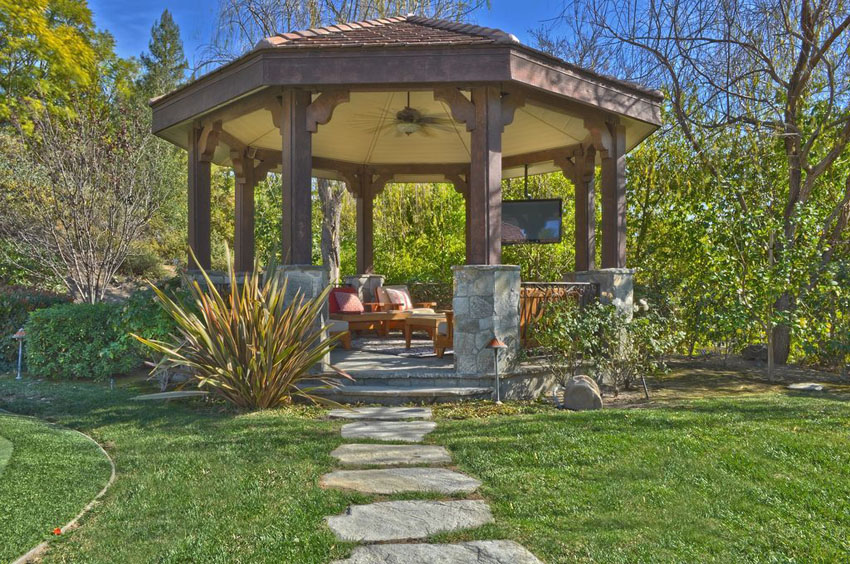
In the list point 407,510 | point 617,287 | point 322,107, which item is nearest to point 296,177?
point 322,107

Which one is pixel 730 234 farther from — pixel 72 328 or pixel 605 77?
pixel 72 328

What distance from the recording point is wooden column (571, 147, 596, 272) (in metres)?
8.76

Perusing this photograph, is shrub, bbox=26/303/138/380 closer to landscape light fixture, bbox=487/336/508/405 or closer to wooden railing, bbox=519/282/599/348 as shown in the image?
landscape light fixture, bbox=487/336/508/405

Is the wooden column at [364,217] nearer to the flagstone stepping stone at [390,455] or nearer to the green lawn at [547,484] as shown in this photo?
the green lawn at [547,484]

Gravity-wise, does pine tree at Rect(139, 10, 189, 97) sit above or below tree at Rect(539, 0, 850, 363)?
above

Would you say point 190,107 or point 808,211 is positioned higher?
point 190,107

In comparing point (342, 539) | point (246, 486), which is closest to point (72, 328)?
point (246, 486)

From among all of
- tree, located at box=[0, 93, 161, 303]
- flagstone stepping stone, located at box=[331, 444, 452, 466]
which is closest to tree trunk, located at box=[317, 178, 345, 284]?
tree, located at box=[0, 93, 161, 303]

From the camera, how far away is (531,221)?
9680 mm

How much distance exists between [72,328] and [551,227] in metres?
6.84

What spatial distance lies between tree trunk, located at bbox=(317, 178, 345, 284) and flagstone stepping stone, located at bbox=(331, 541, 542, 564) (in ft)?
35.2

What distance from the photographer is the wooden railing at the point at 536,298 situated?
20.6ft

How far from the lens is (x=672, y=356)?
944 cm

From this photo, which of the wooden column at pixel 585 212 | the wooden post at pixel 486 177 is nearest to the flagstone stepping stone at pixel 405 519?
the wooden post at pixel 486 177
